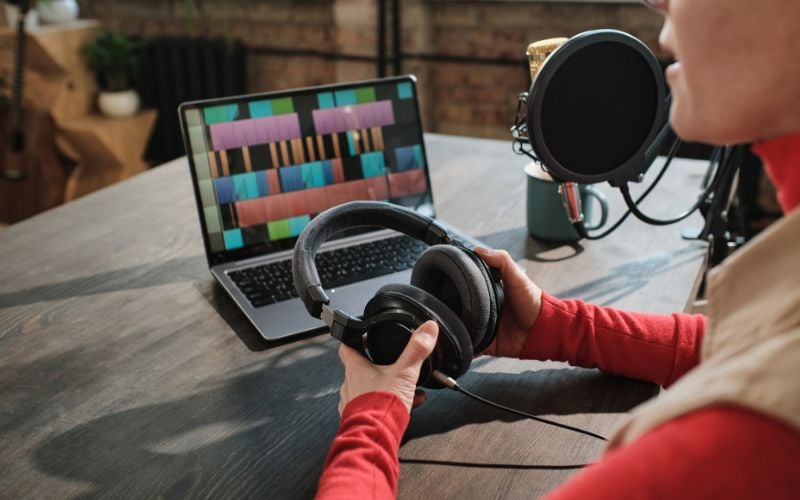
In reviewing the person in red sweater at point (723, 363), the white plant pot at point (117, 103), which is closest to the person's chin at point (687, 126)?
the person in red sweater at point (723, 363)

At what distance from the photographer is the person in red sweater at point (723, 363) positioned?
386 mm

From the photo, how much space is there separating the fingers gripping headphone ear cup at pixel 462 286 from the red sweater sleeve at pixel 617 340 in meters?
0.10

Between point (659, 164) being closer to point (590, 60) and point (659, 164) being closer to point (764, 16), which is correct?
point (590, 60)

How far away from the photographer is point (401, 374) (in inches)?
28.6

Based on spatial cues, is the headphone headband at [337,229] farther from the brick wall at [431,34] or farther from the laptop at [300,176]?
the brick wall at [431,34]

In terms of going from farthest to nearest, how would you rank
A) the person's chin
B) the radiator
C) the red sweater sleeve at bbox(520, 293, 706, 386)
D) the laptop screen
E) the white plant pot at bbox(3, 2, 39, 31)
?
the radiator, the white plant pot at bbox(3, 2, 39, 31), the laptop screen, the red sweater sleeve at bbox(520, 293, 706, 386), the person's chin

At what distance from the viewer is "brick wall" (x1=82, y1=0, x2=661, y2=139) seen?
2883mm

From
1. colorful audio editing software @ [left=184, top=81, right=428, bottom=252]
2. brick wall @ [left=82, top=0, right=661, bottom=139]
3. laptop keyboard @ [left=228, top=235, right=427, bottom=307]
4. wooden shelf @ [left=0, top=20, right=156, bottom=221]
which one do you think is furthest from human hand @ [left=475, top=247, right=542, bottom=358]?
wooden shelf @ [left=0, top=20, right=156, bottom=221]

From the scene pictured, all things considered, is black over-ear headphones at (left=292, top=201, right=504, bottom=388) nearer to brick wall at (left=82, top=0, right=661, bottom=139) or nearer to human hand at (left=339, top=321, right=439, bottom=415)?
human hand at (left=339, top=321, right=439, bottom=415)

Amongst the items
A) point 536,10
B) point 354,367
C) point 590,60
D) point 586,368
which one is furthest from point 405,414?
point 536,10

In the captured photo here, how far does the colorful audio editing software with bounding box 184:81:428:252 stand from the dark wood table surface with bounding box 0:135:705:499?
0.36 ft

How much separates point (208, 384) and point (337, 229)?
0.22 m

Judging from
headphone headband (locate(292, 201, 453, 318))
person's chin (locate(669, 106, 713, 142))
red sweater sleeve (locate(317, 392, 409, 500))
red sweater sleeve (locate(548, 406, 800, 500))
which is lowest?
red sweater sleeve (locate(317, 392, 409, 500))

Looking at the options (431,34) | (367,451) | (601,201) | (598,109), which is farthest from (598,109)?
(431,34)
